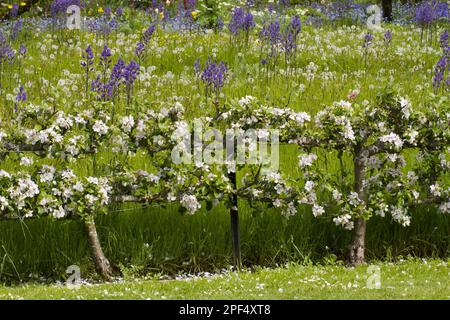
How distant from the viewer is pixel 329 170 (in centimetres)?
845

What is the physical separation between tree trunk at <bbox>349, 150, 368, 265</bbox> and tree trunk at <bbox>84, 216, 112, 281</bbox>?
2153 millimetres

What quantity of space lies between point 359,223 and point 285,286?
4.55ft

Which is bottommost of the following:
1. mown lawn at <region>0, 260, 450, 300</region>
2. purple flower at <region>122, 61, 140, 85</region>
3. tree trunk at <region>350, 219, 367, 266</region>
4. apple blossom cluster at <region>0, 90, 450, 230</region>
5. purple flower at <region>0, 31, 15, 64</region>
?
mown lawn at <region>0, 260, 450, 300</region>

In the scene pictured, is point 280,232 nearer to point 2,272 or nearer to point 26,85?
point 2,272

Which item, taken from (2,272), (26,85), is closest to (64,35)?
(26,85)

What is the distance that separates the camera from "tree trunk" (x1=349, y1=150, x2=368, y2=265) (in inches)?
303

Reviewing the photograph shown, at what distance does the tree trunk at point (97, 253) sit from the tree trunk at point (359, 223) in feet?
7.06

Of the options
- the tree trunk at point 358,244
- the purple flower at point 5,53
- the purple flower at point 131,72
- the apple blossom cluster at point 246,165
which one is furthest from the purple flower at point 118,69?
Answer: the tree trunk at point 358,244

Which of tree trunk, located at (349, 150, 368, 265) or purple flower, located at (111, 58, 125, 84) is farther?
purple flower, located at (111, 58, 125, 84)

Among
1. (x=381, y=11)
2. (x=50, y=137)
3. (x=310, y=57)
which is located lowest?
(x=50, y=137)

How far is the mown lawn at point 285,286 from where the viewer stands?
6.24 metres

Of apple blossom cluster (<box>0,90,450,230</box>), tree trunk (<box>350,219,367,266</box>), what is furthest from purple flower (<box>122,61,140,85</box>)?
tree trunk (<box>350,219,367,266</box>)

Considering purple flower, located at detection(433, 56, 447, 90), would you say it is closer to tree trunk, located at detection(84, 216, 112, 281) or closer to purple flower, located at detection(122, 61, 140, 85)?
purple flower, located at detection(122, 61, 140, 85)
